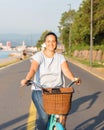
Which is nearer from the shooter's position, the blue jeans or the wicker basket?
the wicker basket

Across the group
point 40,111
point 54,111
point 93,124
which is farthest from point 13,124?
point 54,111

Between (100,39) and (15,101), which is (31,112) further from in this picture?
(100,39)

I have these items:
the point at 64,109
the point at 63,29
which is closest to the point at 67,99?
the point at 64,109

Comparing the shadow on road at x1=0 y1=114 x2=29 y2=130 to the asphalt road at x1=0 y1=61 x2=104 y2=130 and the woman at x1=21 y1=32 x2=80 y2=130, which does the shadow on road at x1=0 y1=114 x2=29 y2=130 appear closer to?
the asphalt road at x1=0 y1=61 x2=104 y2=130

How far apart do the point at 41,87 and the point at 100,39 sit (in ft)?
179

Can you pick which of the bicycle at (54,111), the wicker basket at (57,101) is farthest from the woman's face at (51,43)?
the wicker basket at (57,101)

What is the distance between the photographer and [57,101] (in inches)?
215

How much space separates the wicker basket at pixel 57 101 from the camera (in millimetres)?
5453

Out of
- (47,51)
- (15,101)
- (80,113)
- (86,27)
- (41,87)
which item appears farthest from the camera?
(86,27)

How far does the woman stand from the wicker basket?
51 centimetres

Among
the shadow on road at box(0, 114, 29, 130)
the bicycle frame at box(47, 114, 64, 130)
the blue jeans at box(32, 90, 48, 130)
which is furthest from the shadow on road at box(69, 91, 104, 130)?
the bicycle frame at box(47, 114, 64, 130)

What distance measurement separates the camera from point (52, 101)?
5.46 metres

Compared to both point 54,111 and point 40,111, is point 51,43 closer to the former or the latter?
point 40,111

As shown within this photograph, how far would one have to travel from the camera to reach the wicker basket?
17.9 ft
